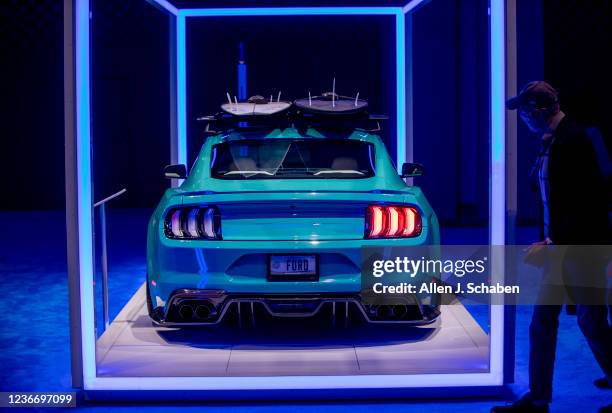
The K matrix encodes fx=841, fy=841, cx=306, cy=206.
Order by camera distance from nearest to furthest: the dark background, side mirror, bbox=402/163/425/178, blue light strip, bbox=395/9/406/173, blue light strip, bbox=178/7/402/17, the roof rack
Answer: the roof rack → side mirror, bbox=402/163/425/178 → blue light strip, bbox=178/7/402/17 → blue light strip, bbox=395/9/406/173 → the dark background

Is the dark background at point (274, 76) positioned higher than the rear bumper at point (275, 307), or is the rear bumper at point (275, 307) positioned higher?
the dark background at point (274, 76)

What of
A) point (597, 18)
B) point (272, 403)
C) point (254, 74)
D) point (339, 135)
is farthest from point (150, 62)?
point (272, 403)

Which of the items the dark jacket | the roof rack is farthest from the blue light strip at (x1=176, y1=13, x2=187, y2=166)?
the dark jacket

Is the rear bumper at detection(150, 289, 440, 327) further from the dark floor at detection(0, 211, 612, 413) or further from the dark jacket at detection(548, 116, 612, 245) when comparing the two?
the dark jacket at detection(548, 116, 612, 245)

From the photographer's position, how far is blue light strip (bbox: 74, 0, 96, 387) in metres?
4.71

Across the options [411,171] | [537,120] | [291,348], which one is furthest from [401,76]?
[537,120]

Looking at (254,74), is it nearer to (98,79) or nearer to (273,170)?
(98,79)

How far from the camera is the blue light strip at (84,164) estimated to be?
4.71 m

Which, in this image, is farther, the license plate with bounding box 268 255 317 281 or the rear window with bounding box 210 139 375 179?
the rear window with bounding box 210 139 375 179

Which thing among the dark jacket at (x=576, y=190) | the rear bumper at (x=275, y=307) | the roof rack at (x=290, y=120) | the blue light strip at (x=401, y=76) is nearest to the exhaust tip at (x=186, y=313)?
the rear bumper at (x=275, y=307)

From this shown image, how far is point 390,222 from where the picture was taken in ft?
18.9

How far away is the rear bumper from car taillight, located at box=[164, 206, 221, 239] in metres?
0.39

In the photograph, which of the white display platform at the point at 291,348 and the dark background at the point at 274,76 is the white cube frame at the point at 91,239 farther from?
the dark background at the point at 274,76

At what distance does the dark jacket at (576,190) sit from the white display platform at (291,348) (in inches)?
50.3
